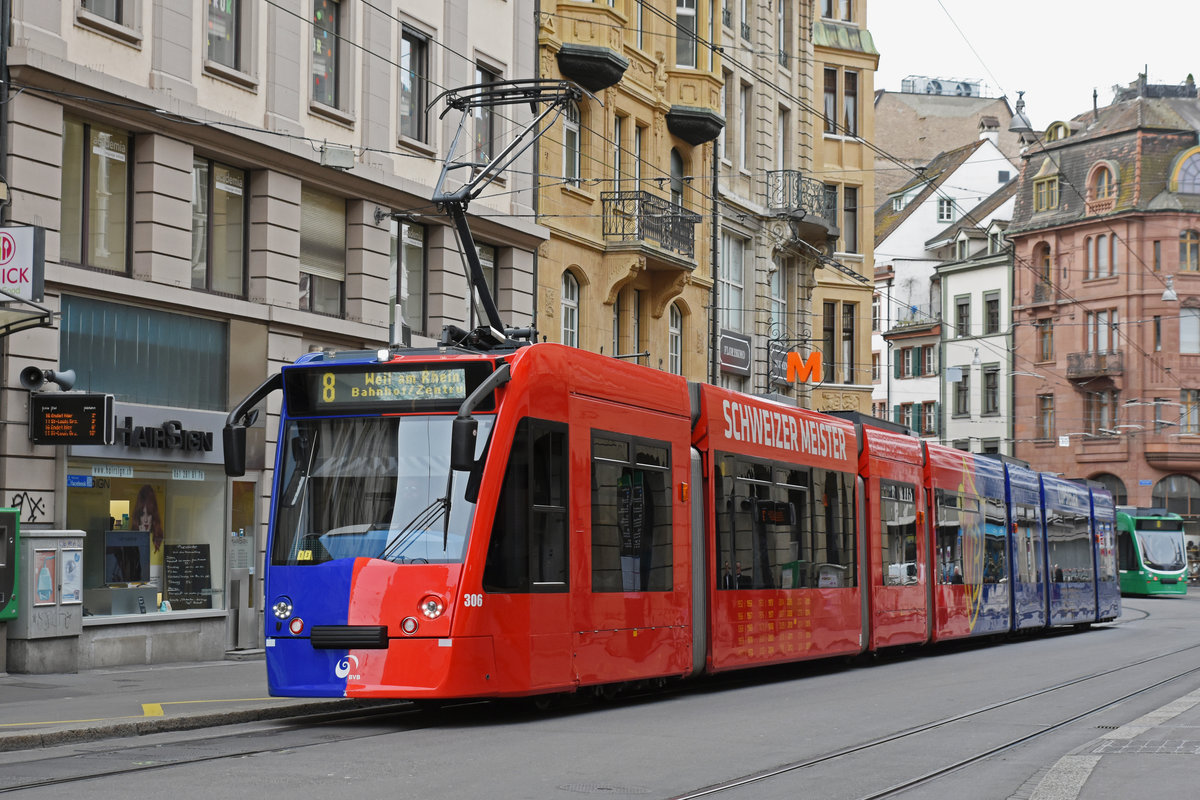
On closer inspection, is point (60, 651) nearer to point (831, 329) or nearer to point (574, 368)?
point (574, 368)

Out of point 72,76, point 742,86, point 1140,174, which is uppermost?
point 1140,174

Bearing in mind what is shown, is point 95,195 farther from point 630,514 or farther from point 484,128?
point 484,128

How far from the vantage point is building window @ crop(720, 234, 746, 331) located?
40062 mm

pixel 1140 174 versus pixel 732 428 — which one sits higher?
pixel 1140 174

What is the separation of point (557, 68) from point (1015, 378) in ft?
180

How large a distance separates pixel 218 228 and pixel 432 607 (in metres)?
10.9

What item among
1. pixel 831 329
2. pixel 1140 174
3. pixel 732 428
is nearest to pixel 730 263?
pixel 831 329

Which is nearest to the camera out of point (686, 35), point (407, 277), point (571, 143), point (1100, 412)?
point (407, 277)

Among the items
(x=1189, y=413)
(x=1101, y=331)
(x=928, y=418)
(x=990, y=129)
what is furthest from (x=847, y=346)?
(x=990, y=129)

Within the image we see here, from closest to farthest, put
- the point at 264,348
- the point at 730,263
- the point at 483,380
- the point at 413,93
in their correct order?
the point at 483,380, the point at 264,348, the point at 413,93, the point at 730,263

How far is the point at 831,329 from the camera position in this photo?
159ft

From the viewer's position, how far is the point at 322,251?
2494 cm

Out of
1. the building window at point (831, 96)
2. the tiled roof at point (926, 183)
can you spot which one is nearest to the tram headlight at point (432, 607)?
the building window at point (831, 96)

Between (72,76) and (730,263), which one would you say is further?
(730,263)
